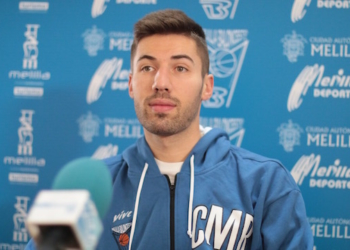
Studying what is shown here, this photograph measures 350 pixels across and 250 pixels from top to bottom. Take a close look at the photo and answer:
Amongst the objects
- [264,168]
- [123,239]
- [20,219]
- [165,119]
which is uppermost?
[165,119]

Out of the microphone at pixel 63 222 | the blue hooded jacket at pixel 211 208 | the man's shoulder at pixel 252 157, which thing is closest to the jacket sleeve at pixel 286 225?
the blue hooded jacket at pixel 211 208

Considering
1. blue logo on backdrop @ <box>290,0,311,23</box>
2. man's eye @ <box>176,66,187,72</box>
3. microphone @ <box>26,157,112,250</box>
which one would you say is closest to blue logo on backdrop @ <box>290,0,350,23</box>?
blue logo on backdrop @ <box>290,0,311,23</box>

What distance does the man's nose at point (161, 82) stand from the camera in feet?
3.76

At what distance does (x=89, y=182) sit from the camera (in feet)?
1.67

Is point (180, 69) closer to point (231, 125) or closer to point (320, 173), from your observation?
point (231, 125)

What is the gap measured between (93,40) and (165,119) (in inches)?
32.8

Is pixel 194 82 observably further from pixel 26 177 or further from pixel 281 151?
pixel 26 177

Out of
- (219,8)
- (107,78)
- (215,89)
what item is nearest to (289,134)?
(215,89)

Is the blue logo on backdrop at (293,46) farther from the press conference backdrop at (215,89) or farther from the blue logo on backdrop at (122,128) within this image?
the blue logo on backdrop at (122,128)

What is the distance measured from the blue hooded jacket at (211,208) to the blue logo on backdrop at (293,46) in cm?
67

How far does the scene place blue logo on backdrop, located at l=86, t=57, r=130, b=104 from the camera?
179 centimetres

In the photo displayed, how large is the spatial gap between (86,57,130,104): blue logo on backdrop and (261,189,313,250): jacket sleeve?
0.98m

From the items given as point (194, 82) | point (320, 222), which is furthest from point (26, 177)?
point (320, 222)

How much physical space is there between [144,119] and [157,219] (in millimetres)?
317
